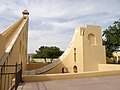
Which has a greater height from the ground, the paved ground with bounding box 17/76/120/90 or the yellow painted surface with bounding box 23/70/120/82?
the yellow painted surface with bounding box 23/70/120/82

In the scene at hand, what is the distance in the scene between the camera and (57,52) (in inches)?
1308

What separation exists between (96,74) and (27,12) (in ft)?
43.0

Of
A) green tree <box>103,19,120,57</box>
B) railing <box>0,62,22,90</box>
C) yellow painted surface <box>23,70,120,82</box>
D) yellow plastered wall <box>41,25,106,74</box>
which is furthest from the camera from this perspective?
green tree <box>103,19,120,57</box>

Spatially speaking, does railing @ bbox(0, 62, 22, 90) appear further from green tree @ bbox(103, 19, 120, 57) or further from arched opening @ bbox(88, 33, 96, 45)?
green tree @ bbox(103, 19, 120, 57)

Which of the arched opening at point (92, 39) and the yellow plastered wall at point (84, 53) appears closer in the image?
the yellow plastered wall at point (84, 53)

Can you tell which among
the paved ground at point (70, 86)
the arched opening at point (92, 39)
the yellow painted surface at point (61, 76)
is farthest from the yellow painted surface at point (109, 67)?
the paved ground at point (70, 86)

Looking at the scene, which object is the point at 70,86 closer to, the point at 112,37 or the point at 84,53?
the point at 84,53

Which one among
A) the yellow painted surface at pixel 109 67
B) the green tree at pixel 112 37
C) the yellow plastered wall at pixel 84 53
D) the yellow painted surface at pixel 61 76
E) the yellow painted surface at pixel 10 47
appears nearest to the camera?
the yellow painted surface at pixel 10 47

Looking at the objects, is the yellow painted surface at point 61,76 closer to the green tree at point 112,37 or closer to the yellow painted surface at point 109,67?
the yellow painted surface at point 109,67

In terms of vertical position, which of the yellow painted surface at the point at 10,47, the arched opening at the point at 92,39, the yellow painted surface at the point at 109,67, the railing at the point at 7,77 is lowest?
the yellow painted surface at the point at 109,67

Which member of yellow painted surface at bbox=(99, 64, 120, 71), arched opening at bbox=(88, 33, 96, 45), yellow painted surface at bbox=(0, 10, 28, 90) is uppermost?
arched opening at bbox=(88, 33, 96, 45)

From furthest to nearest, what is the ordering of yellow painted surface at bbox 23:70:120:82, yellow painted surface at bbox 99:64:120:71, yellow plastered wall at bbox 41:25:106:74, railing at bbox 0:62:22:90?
1. yellow plastered wall at bbox 41:25:106:74
2. yellow painted surface at bbox 99:64:120:71
3. yellow painted surface at bbox 23:70:120:82
4. railing at bbox 0:62:22:90

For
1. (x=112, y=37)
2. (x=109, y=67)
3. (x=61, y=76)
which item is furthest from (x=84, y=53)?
(x=61, y=76)

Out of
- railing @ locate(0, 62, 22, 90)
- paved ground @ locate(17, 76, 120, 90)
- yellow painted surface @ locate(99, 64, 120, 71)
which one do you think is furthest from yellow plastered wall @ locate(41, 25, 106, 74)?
railing @ locate(0, 62, 22, 90)
